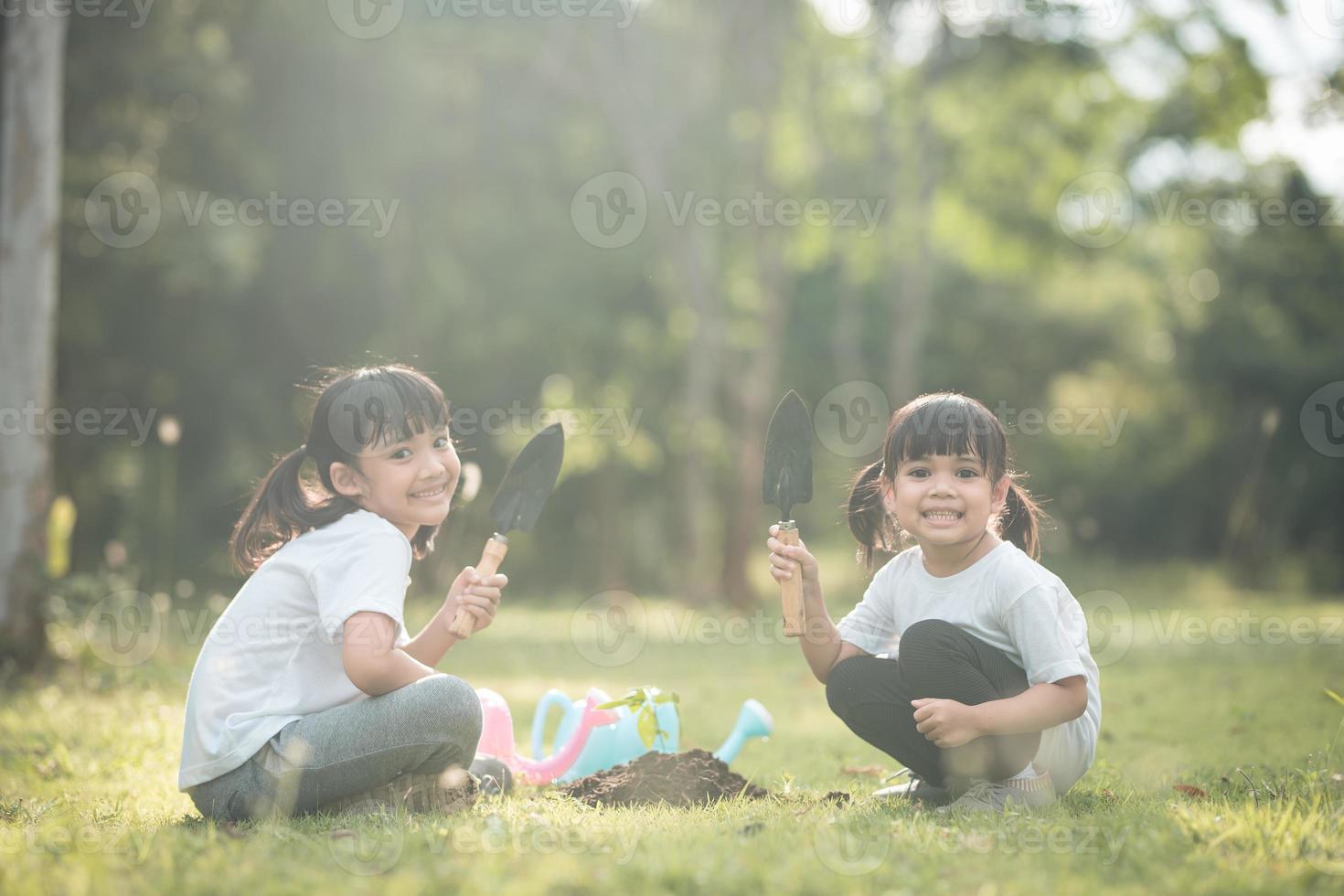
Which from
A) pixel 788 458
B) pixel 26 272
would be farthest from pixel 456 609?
pixel 26 272

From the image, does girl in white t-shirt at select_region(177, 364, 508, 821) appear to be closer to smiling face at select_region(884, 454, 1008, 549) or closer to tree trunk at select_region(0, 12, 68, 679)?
smiling face at select_region(884, 454, 1008, 549)

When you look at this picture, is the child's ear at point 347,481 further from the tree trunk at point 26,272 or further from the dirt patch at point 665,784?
the tree trunk at point 26,272

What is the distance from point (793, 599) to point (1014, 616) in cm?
59

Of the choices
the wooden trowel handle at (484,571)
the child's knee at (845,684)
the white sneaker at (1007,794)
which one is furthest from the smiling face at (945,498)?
the wooden trowel handle at (484,571)

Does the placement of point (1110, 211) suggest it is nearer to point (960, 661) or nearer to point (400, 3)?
point (400, 3)

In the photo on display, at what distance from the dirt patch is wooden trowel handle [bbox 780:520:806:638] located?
0.59m

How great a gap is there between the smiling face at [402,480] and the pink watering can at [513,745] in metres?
0.83

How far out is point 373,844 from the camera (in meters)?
2.55

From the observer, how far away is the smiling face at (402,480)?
324 centimetres

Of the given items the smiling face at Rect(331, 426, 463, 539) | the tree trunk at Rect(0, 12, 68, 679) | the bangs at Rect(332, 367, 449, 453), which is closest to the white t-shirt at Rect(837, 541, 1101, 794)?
Answer: the smiling face at Rect(331, 426, 463, 539)

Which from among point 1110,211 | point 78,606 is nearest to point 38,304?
point 78,606

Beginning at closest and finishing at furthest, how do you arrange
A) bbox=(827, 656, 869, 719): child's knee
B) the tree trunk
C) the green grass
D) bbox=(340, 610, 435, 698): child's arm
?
the green grass, bbox=(340, 610, 435, 698): child's arm, bbox=(827, 656, 869, 719): child's knee, the tree trunk

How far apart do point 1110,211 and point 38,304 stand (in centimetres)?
1446

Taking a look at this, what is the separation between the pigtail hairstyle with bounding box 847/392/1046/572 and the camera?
3.21 metres
